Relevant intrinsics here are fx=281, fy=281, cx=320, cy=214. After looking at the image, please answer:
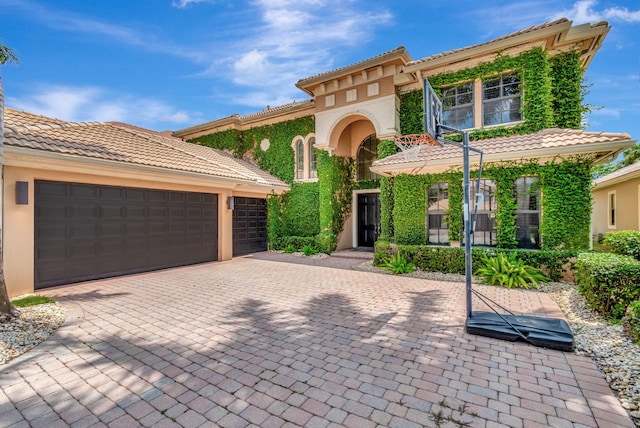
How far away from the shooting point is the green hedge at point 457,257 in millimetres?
8039

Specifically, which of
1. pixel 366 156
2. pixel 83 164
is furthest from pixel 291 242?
pixel 83 164

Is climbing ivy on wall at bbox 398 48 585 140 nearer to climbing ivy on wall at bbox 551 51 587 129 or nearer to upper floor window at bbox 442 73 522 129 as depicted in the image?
climbing ivy on wall at bbox 551 51 587 129

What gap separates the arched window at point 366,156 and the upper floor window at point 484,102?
4418mm

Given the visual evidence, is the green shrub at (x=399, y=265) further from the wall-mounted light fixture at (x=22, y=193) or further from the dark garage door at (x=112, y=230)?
the wall-mounted light fixture at (x=22, y=193)

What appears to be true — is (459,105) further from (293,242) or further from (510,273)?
(293,242)

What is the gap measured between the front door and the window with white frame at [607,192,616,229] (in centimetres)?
1385

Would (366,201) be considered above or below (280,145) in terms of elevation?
below

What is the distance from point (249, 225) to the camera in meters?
14.1

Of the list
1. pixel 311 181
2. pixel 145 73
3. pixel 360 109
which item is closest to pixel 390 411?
pixel 360 109

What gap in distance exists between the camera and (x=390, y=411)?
2730 millimetres

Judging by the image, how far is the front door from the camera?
14.7 m

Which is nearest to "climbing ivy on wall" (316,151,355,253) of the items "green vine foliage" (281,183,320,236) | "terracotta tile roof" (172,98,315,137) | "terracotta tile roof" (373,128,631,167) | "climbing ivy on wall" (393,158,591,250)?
"green vine foliage" (281,183,320,236)

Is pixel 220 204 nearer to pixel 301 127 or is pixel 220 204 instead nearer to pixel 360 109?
pixel 301 127

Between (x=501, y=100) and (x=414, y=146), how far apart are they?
11.1 feet
